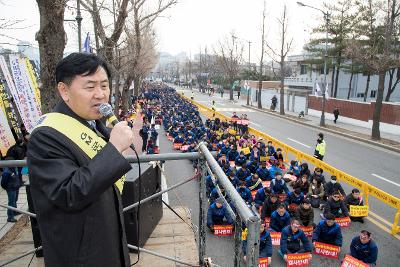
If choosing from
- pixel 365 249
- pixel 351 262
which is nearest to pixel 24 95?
pixel 351 262

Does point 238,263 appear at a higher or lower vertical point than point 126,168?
lower

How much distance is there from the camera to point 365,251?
22.5 ft

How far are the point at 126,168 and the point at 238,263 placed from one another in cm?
81

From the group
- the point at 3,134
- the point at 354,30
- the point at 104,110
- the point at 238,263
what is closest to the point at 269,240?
the point at 238,263

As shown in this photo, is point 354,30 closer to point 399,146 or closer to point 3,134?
point 399,146

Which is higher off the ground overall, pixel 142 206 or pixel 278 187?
pixel 142 206

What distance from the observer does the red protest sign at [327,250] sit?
24.7 ft

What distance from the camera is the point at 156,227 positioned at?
13.5ft

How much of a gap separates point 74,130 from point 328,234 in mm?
7380

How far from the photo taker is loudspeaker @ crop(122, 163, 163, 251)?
344cm

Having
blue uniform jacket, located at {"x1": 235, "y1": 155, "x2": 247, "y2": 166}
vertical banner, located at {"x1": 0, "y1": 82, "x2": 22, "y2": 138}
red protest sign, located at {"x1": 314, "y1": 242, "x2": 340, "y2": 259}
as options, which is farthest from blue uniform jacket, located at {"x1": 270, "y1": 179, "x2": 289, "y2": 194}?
vertical banner, located at {"x1": 0, "y1": 82, "x2": 22, "y2": 138}

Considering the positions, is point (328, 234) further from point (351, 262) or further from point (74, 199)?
point (74, 199)

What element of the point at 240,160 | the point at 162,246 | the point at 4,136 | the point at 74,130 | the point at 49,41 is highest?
the point at 49,41

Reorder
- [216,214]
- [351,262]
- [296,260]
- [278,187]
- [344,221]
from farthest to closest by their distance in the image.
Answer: [278,187]
[344,221]
[216,214]
[296,260]
[351,262]
